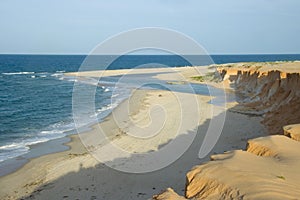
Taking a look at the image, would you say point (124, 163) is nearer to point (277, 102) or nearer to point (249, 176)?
point (249, 176)

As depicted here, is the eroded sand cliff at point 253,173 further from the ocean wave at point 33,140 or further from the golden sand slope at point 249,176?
the ocean wave at point 33,140

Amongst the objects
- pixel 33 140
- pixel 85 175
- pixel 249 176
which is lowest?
pixel 33 140

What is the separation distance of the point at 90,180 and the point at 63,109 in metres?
20.1

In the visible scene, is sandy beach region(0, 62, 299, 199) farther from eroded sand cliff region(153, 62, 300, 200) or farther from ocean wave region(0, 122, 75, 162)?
ocean wave region(0, 122, 75, 162)

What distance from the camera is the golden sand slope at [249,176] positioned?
5.95m

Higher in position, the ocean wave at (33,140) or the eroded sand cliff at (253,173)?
the eroded sand cliff at (253,173)

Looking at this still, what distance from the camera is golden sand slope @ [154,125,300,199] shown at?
19.5ft

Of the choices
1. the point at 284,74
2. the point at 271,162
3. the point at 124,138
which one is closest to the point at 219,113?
the point at 284,74

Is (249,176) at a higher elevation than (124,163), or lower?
higher

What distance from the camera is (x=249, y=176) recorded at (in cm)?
652

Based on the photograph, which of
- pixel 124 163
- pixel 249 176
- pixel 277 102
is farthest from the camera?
pixel 277 102

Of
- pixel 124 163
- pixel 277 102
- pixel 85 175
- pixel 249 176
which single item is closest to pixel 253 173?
pixel 249 176

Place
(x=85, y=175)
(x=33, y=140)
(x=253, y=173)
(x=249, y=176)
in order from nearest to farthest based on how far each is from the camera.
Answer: (x=249, y=176), (x=253, y=173), (x=85, y=175), (x=33, y=140)

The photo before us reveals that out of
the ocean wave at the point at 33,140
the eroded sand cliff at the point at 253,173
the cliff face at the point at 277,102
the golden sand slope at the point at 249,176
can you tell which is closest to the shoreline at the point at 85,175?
the cliff face at the point at 277,102
